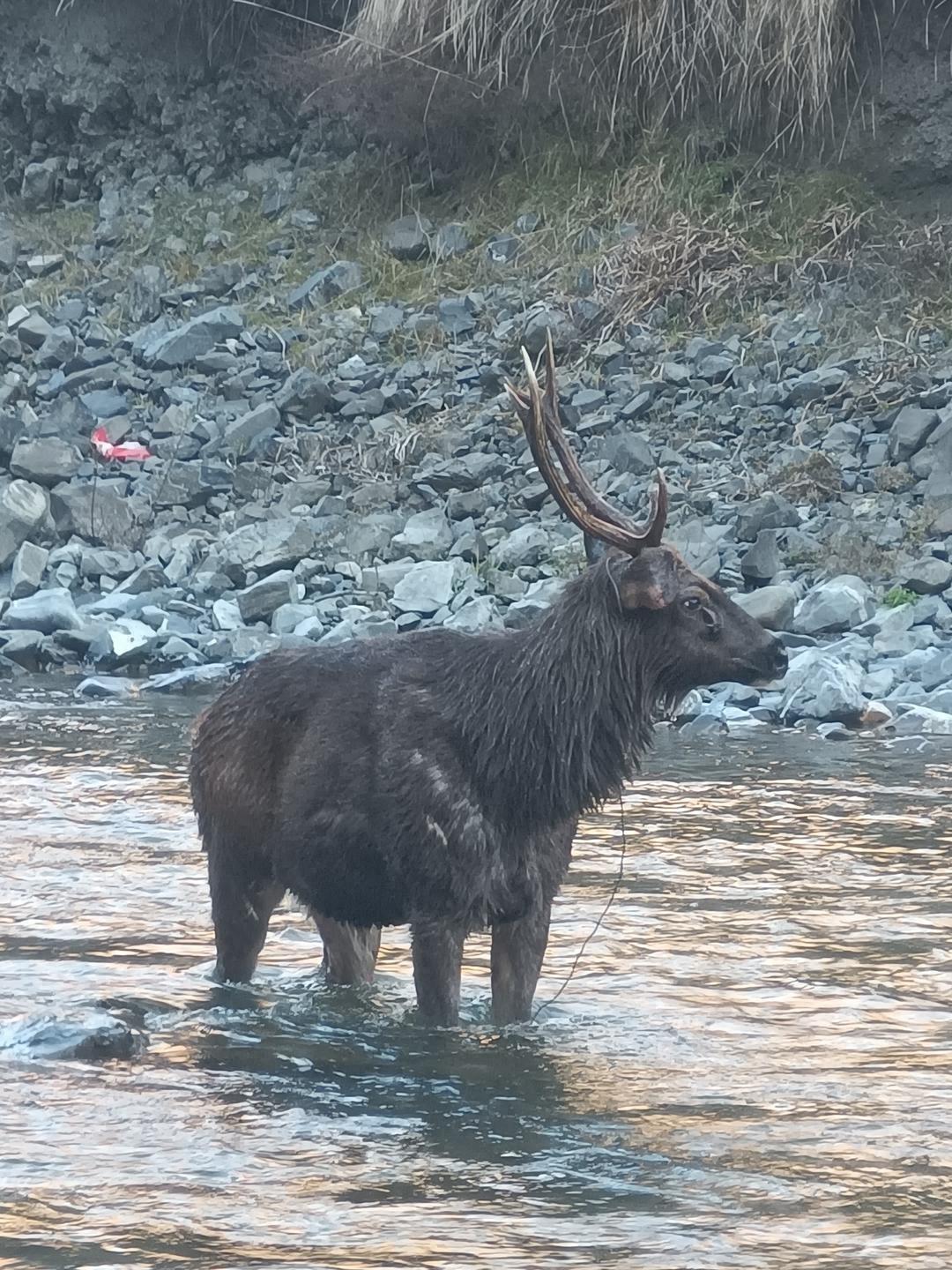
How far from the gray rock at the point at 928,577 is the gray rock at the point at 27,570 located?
523 centimetres

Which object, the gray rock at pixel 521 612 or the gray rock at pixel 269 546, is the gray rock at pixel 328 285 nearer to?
the gray rock at pixel 269 546

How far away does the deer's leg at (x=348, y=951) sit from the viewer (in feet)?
20.4

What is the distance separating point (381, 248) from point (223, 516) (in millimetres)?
3892

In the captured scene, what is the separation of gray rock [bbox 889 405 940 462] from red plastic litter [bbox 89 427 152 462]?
5120mm

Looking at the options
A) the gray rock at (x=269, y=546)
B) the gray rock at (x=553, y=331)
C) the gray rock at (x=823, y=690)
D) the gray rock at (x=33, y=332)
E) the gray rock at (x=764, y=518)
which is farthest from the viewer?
the gray rock at (x=33, y=332)

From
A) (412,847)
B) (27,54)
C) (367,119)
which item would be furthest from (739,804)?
(27,54)

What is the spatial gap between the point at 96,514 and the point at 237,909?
7.82 metres

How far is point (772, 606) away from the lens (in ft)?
36.6

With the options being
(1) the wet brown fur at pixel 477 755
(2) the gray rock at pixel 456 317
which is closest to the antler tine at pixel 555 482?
(1) the wet brown fur at pixel 477 755

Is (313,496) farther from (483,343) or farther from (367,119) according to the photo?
(367,119)

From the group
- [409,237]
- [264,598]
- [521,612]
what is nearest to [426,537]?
[264,598]

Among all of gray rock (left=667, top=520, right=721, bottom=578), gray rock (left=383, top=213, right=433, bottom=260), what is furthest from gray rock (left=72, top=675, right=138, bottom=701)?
gray rock (left=383, top=213, right=433, bottom=260)

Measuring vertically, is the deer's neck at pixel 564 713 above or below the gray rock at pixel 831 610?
above

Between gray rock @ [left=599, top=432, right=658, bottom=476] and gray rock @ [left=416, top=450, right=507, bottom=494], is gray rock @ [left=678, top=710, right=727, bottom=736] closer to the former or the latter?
gray rock @ [left=599, top=432, right=658, bottom=476]
